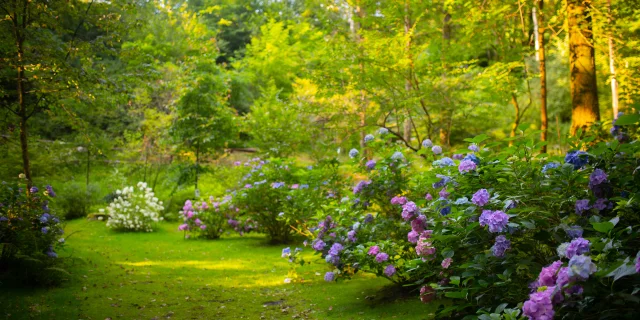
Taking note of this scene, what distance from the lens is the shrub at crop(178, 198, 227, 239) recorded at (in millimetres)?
8570

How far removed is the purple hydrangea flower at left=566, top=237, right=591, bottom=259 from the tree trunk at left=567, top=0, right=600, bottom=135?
492 centimetres

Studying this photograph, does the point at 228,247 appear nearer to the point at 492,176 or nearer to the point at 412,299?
the point at 412,299

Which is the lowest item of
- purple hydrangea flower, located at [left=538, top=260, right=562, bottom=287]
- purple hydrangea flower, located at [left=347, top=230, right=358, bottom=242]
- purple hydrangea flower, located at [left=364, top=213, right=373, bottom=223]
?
purple hydrangea flower, located at [left=347, top=230, right=358, bottom=242]

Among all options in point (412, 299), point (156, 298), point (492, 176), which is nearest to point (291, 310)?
point (412, 299)

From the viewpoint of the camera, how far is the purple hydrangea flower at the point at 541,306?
6.25 ft

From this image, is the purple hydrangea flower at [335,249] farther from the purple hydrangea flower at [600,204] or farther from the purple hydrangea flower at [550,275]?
the purple hydrangea flower at [550,275]

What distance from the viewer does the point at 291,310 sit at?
4336 millimetres

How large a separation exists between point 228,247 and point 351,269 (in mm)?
3715

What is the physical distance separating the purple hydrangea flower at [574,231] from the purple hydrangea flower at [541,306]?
1.59 ft

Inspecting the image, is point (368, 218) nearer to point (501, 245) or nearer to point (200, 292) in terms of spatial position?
point (501, 245)

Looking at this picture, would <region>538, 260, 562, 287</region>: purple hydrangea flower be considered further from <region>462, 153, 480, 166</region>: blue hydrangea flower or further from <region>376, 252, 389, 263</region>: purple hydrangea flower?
<region>376, 252, 389, 263</region>: purple hydrangea flower

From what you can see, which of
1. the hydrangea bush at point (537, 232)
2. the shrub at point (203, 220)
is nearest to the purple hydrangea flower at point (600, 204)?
the hydrangea bush at point (537, 232)

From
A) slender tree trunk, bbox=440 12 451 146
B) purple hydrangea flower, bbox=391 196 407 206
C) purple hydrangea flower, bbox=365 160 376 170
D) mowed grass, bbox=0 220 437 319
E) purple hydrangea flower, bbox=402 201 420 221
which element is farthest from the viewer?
slender tree trunk, bbox=440 12 451 146

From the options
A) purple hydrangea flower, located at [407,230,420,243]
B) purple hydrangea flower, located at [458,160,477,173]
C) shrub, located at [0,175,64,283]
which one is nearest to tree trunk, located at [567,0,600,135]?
purple hydrangea flower, located at [407,230,420,243]
